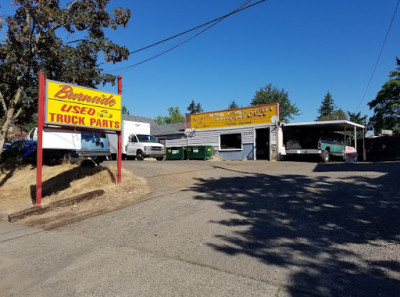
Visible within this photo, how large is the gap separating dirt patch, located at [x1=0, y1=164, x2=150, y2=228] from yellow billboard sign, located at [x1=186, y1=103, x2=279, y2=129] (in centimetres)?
1277

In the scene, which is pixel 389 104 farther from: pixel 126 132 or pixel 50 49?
pixel 50 49

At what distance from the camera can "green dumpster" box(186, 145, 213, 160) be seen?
65.5 ft

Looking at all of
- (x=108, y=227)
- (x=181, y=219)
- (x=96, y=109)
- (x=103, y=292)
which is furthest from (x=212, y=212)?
(x=96, y=109)

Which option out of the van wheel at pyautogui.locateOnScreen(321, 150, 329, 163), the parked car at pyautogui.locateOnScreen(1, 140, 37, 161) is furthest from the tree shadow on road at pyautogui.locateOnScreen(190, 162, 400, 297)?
the parked car at pyautogui.locateOnScreen(1, 140, 37, 161)

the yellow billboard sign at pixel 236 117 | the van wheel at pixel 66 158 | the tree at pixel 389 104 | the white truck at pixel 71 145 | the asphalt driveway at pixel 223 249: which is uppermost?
the tree at pixel 389 104

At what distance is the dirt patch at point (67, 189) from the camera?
21.8 feet

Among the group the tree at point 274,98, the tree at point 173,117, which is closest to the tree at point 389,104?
the tree at point 274,98

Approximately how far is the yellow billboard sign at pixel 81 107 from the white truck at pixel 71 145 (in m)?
4.11

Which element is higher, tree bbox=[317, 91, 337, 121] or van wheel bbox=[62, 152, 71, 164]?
tree bbox=[317, 91, 337, 121]

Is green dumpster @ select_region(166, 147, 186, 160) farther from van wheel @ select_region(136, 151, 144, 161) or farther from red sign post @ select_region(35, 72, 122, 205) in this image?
red sign post @ select_region(35, 72, 122, 205)

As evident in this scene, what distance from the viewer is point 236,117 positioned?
71.2 ft

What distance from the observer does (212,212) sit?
19.5 feet

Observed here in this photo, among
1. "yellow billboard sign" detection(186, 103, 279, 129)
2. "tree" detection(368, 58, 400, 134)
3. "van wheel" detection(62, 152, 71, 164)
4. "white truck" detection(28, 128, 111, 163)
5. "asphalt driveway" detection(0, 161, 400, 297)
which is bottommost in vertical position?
"asphalt driveway" detection(0, 161, 400, 297)

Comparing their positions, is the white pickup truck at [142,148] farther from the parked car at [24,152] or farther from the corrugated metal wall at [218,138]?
the parked car at [24,152]
